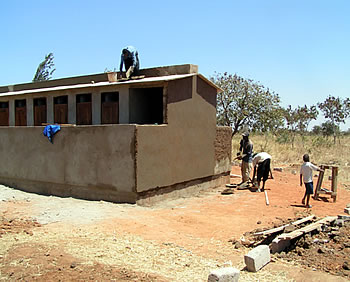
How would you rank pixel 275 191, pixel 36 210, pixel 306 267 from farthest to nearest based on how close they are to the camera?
pixel 275 191, pixel 36 210, pixel 306 267

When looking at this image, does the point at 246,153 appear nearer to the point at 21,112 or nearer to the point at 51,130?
the point at 51,130

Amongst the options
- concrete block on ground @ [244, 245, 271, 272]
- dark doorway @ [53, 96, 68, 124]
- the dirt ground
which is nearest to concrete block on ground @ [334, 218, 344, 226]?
the dirt ground

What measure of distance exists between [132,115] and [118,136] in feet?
8.12

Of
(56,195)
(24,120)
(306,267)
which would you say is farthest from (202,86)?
(306,267)

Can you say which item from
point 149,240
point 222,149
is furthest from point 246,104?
point 149,240

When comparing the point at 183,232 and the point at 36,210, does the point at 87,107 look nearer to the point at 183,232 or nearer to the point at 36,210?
the point at 36,210

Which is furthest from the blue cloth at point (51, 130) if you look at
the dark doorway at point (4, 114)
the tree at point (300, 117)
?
the tree at point (300, 117)

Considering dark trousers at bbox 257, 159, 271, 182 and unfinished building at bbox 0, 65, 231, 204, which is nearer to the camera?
unfinished building at bbox 0, 65, 231, 204

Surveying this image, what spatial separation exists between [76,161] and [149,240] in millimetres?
4796

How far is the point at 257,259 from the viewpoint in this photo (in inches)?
221

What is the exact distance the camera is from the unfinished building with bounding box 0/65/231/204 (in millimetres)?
10398

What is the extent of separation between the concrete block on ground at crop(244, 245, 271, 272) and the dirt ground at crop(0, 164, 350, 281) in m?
0.12

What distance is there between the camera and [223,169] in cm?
1512

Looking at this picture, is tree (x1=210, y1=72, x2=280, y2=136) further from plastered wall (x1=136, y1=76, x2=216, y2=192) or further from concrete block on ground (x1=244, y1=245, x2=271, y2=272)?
concrete block on ground (x1=244, y1=245, x2=271, y2=272)
